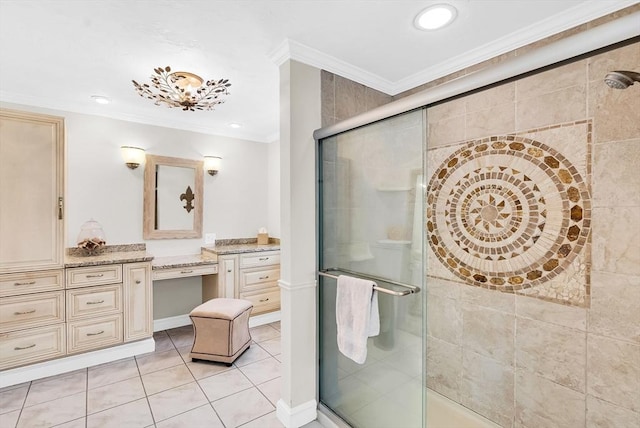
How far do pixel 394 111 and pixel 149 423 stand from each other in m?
2.38

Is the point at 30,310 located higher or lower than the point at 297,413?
higher

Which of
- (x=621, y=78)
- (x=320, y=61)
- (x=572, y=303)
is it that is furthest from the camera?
(x=320, y=61)

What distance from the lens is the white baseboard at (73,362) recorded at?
7.97ft

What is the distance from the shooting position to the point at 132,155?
331 centimetres

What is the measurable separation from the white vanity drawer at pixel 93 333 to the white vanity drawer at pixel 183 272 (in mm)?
480

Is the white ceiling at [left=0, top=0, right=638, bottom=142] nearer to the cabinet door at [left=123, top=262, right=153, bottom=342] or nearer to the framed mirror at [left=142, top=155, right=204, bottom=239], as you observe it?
the framed mirror at [left=142, top=155, right=204, bottom=239]

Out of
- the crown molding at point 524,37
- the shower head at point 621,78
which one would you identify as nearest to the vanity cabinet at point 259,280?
the crown molding at point 524,37

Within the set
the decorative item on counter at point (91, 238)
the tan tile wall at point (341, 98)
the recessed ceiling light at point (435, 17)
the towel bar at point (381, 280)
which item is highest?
the recessed ceiling light at point (435, 17)

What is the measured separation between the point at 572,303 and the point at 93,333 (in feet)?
11.4

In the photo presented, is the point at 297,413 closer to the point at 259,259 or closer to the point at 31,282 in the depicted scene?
the point at 259,259

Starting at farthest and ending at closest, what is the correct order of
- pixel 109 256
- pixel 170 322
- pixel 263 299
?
pixel 263 299
pixel 170 322
pixel 109 256

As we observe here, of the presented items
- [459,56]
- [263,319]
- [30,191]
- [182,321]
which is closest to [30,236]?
[30,191]

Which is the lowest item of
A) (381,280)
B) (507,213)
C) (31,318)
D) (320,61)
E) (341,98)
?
(31,318)

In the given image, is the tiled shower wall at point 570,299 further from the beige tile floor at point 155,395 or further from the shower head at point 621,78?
the beige tile floor at point 155,395
